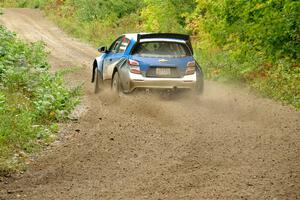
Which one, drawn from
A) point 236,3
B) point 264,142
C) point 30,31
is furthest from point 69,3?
point 264,142

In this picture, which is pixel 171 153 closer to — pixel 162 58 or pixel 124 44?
pixel 162 58

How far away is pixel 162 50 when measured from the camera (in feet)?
44.3

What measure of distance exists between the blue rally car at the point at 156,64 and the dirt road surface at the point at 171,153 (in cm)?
42

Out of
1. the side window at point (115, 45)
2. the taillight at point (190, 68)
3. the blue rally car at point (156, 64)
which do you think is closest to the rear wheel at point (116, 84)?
the blue rally car at point (156, 64)

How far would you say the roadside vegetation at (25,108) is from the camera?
8.75 metres

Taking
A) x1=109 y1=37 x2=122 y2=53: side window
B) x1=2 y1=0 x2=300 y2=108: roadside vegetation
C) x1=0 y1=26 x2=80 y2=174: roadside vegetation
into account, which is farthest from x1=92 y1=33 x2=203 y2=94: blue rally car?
x1=2 y1=0 x2=300 y2=108: roadside vegetation

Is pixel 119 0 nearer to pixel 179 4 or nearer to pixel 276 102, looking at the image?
pixel 179 4

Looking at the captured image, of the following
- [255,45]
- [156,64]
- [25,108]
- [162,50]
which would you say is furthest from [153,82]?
[255,45]

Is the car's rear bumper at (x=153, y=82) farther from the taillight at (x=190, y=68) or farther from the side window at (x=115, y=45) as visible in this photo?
the side window at (x=115, y=45)

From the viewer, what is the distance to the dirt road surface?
21.8ft

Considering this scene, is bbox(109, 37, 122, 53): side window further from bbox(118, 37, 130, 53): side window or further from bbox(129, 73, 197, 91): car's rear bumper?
bbox(129, 73, 197, 91): car's rear bumper

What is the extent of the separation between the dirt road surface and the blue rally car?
0.42 m

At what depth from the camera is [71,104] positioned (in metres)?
11.7

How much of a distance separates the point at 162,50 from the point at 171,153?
18.0ft
